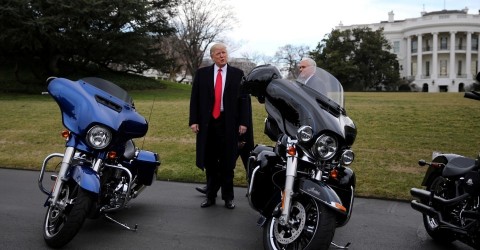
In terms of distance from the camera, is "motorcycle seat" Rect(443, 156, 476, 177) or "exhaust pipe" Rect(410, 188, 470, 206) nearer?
"exhaust pipe" Rect(410, 188, 470, 206)

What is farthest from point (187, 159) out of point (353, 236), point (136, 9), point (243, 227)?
point (136, 9)

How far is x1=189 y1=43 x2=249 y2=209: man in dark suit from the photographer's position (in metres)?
6.38

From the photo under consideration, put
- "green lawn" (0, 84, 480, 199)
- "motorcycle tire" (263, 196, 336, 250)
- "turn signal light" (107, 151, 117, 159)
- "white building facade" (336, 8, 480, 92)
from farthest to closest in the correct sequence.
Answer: "white building facade" (336, 8, 480, 92)
"green lawn" (0, 84, 480, 199)
"turn signal light" (107, 151, 117, 159)
"motorcycle tire" (263, 196, 336, 250)

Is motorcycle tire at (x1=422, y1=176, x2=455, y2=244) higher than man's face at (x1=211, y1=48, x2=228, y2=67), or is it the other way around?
man's face at (x1=211, y1=48, x2=228, y2=67)

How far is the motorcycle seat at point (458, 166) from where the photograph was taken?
461 cm

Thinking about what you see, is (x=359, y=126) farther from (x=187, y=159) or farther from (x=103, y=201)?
(x=103, y=201)

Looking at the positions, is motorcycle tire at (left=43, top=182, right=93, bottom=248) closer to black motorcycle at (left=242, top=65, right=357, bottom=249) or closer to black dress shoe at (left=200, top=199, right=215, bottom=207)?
black motorcycle at (left=242, top=65, right=357, bottom=249)

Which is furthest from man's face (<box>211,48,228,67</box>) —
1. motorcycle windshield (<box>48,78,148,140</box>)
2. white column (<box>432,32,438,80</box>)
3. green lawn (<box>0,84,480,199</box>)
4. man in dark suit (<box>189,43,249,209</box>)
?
white column (<box>432,32,438,80</box>)

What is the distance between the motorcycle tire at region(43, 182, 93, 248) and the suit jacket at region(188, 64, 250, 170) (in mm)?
2002

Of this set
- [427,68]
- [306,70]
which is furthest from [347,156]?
[427,68]

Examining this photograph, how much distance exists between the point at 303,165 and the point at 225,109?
2.25 m

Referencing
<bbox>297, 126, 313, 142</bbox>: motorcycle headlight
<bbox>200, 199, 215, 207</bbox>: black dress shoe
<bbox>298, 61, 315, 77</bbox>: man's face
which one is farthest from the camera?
<bbox>200, 199, 215, 207</bbox>: black dress shoe

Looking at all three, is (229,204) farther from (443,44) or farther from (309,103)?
(443,44)

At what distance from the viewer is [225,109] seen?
6406mm
